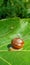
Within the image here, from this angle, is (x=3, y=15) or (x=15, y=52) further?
(x=3, y=15)

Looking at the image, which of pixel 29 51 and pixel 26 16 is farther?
pixel 26 16

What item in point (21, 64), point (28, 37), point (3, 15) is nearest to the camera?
point (21, 64)

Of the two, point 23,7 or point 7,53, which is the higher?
point 23,7

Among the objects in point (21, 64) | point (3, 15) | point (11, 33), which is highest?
point (3, 15)

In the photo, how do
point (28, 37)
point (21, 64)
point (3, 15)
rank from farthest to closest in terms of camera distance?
point (3, 15)
point (28, 37)
point (21, 64)

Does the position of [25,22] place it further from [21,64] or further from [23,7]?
[21,64]

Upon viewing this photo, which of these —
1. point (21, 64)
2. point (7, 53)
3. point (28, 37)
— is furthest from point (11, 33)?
point (21, 64)

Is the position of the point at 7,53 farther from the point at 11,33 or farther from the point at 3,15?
the point at 3,15

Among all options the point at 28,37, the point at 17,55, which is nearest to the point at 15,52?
the point at 17,55

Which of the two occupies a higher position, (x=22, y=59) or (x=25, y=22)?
(x=25, y=22)
